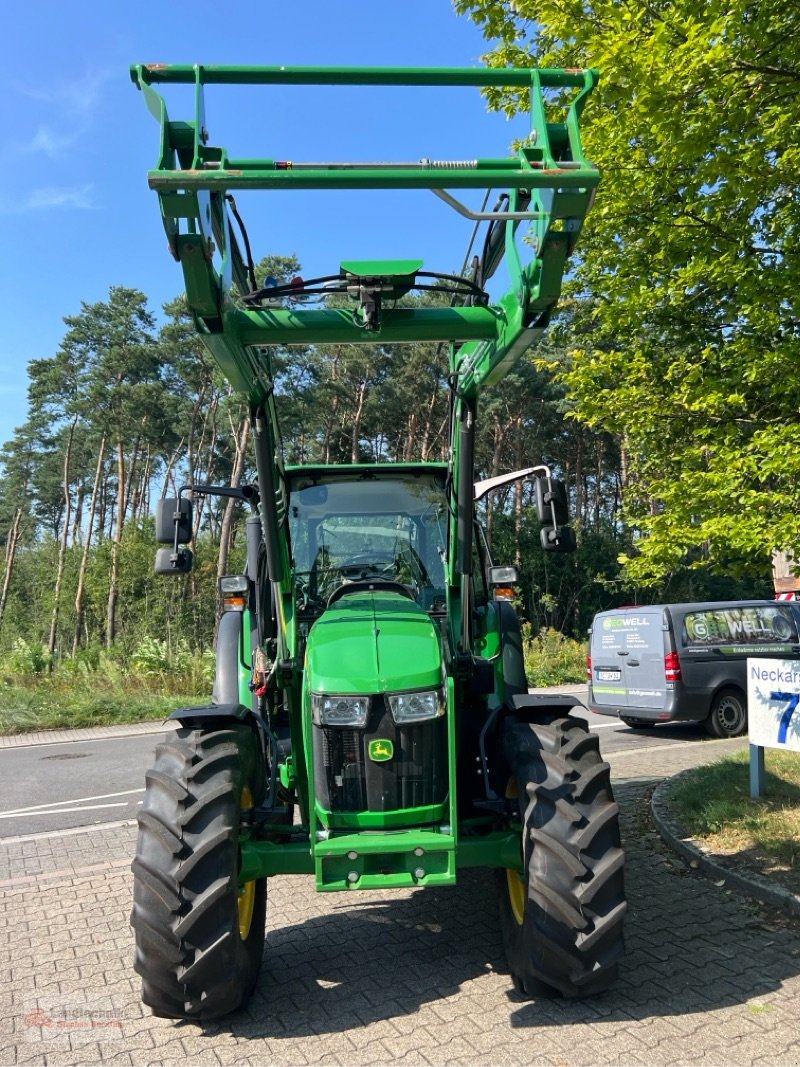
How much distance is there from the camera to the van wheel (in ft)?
40.1

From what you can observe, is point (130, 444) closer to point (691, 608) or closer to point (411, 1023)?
point (691, 608)

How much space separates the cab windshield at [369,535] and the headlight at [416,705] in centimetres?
124

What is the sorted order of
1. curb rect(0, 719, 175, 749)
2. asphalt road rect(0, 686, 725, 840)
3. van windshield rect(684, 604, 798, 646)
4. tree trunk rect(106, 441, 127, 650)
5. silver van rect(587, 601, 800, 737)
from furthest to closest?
1. tree trunk rect(106, 441, 127, 650)
2. curb rect(0, 719, 175, 749)
3. van windshield rect(684, 604, 798, 646)
4. silver van rect(587, 601, 800, 737)
5. asphalt road rect(0, 686, 725, 840)

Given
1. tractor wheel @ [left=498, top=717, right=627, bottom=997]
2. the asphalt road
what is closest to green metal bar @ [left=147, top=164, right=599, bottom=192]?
tractor wheel @ [left=498, top=717, right=627, bottom=997]

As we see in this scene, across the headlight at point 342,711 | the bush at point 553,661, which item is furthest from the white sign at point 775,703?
the bush at point 553,661

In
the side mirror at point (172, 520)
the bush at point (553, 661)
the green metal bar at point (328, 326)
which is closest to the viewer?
the green metal bar at point (328, 326)

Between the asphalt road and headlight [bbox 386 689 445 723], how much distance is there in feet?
17.6

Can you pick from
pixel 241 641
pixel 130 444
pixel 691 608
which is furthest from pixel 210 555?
pixel 241 641

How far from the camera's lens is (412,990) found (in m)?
4.02

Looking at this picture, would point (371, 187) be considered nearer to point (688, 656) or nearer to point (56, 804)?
point (56, 804)

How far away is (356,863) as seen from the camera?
370 centimetres

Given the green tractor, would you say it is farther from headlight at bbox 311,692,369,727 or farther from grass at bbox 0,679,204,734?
grass at bbox 0,679,204,734

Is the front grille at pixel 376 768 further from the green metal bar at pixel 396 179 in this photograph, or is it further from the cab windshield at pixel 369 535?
the green metal bar at pixel 396 179

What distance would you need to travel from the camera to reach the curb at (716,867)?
4984 millimetres
